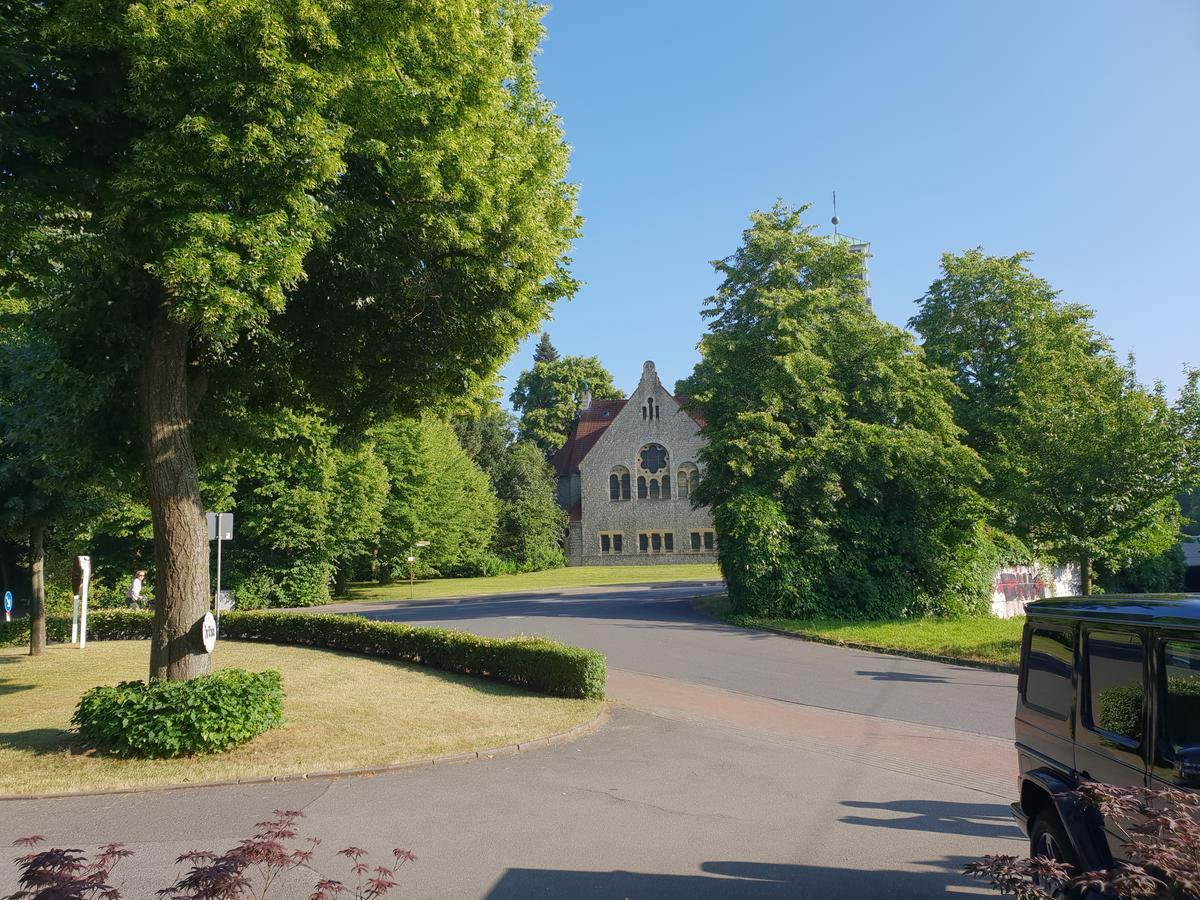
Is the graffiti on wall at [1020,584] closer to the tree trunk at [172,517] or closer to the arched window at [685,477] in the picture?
the tree trunk at [172,517]

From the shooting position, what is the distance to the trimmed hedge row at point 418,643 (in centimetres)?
1323

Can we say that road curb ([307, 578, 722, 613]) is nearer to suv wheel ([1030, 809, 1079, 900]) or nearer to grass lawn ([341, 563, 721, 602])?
grass lawn ([341, 563, 721, 602])

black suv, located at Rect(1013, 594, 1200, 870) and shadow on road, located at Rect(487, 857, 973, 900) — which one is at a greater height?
black suv, located at Rect(1013, 594, 1200, 870)

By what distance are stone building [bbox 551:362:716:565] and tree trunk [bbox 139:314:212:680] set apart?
54.8 metres

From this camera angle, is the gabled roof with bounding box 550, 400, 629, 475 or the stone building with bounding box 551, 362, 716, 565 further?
the gabled roof with bounding box 550, 400, 629, 475

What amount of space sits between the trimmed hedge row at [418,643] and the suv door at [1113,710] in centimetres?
886

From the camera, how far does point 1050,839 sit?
4.92 metres

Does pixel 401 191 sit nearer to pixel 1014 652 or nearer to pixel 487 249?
pixel 487 249

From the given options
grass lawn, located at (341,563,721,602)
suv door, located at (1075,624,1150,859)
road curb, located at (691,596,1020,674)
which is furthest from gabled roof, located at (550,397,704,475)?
suv door, located at (1075,624,1150,859)

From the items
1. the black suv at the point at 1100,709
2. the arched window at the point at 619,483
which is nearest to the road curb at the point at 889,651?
the black suv at the point at 1100,709

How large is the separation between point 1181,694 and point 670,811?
466 cm

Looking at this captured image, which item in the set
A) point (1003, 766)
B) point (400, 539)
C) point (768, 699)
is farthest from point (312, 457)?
point (400, 539)

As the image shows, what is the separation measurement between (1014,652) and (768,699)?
24.8ft

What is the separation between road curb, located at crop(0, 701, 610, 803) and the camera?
8.24 metres
